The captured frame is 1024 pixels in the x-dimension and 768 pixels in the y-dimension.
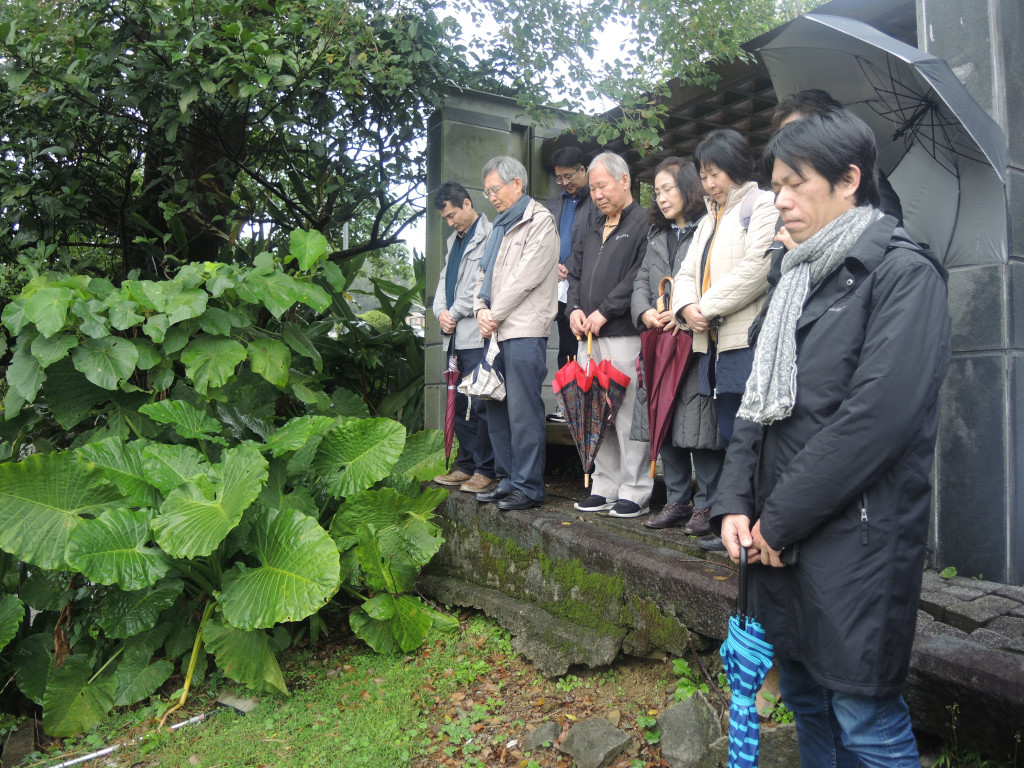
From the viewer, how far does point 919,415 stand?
1613 mm

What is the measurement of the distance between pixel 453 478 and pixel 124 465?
1882 millimetres

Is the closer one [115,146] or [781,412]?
[781,412]

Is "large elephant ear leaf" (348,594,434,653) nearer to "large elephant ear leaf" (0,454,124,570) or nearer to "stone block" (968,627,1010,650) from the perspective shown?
"large elephant ear leaf" (0,454,124,570)

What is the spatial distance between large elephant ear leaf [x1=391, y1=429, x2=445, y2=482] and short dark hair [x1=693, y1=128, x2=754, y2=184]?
7.45 feet

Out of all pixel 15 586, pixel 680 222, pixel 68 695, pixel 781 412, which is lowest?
pixel 68 695

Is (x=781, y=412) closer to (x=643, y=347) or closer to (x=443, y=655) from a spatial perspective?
(x=643, y=347)

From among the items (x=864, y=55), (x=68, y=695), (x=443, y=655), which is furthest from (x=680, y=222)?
(x=68, y=695)

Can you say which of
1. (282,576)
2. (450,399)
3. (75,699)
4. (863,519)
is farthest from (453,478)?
(863,519)

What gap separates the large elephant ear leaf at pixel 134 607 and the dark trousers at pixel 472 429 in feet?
5.92

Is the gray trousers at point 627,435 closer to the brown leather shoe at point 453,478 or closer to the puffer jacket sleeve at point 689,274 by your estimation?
the puffer jacket sleeve at point 689,274

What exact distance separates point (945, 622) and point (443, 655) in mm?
2179

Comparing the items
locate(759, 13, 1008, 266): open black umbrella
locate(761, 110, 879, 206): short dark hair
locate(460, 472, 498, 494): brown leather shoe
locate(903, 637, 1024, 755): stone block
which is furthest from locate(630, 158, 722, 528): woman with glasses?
locate(761, 110, 879, 206): short dark hair

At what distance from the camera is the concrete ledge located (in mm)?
2133

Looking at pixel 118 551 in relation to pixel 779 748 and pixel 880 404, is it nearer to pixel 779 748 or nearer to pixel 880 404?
pixel 779 748
